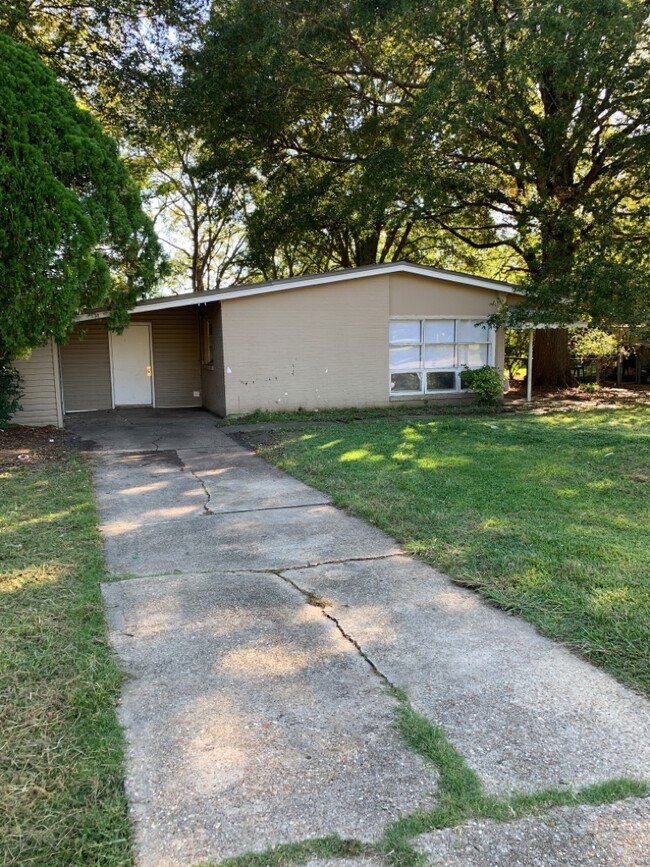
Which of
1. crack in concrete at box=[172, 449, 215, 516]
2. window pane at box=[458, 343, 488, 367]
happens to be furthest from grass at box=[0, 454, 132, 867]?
window pane at box=[458, 343, 488, 367]

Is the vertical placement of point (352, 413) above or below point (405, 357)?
below

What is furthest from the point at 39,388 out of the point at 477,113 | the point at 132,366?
the point at 477,113

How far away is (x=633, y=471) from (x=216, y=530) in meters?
5.07

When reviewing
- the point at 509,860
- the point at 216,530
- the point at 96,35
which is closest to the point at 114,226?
the point at 216,530

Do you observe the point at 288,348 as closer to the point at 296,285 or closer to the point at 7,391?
the point at 296,285

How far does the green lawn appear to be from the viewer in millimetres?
3578

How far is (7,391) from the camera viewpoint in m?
10.6

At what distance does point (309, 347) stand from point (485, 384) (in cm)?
426

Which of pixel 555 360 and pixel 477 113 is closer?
pixel 477 113

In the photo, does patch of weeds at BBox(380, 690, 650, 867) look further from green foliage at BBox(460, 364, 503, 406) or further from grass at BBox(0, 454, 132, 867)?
green foliage at BBox(460, 364, 503, 406)

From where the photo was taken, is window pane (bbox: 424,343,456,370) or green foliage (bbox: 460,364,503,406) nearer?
green foliage (bbox: 460,364,503,406)

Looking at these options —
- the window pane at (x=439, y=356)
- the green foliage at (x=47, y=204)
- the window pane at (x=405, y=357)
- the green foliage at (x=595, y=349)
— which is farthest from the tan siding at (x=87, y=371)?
the green foliage at (x=595, y=349)

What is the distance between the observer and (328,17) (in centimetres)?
1286

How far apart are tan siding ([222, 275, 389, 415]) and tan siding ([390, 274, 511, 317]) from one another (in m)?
0.35
